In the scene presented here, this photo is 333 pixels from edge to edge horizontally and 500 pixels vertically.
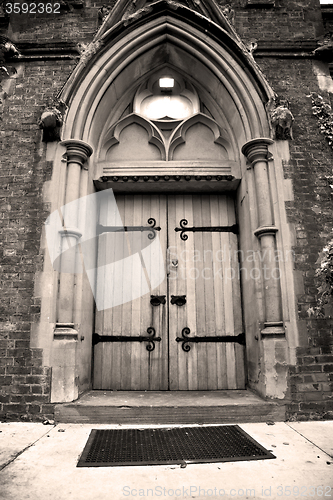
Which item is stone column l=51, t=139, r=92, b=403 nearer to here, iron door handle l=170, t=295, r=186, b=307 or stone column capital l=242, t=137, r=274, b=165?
iron door handle l=170, t=295, r=186, b=307

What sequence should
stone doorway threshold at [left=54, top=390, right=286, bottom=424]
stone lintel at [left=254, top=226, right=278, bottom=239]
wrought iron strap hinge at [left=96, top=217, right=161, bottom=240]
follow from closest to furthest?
stone doorway threshold at [left=54, top=390, right=286, bottom=424]
stone lintel at [left=254, top=226, right=278, bottom=239]
wrought iron strap hinge at [left=96, top=217, right=161, bottom=240]

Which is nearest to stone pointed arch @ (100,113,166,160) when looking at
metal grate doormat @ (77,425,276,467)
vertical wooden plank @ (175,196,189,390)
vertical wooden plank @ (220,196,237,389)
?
vertical wooden plank @ (175,196,189,390)

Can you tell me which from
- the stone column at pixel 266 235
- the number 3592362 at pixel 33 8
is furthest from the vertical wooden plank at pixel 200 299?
Answer: the number 3592362 at pixel 33 8

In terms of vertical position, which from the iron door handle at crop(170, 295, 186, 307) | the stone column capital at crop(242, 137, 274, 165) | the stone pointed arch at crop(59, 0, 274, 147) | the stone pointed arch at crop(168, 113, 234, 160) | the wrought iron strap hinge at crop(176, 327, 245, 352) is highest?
the stone pointed arch at crop(59, 0, 274, 147)

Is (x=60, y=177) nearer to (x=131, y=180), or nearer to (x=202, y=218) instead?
(x=131, y=180)

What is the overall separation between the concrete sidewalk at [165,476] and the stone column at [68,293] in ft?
2.36

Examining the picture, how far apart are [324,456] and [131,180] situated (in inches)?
130

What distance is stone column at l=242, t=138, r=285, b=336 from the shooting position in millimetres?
3575

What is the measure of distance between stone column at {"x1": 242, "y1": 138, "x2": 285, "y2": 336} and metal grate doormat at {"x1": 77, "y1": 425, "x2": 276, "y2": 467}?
1.10 meters

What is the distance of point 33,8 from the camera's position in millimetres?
4613

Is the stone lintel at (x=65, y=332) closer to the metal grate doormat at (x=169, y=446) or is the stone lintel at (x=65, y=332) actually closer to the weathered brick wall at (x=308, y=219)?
the metal grate doormat at (x=169, y=446)

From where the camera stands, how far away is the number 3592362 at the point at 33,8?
4574 millimetres

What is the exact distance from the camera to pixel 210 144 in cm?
464

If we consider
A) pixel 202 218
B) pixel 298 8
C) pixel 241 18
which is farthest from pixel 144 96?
pixel 298 8
